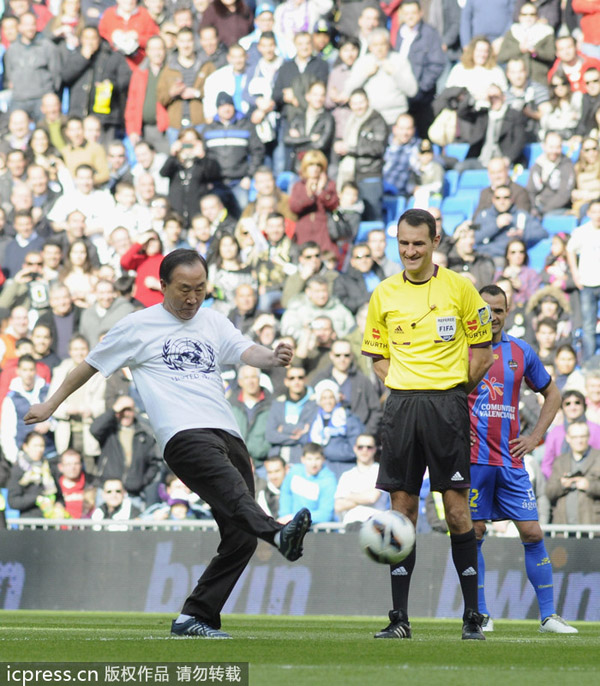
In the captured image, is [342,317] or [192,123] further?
[192,123]

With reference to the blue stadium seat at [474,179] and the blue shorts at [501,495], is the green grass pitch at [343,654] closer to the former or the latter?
the blue shorts at [501,495]

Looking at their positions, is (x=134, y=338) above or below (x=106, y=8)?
below

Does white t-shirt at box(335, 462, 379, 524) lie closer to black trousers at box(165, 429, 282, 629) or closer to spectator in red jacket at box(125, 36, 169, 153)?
black trousers at box(165, 429, 282, 629)

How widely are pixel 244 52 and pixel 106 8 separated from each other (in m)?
3.25

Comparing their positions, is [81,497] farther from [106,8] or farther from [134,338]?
[106,8]

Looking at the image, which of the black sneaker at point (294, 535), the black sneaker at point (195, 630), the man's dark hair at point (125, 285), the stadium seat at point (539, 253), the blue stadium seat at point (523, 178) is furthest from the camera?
the blue stadium seat at point (523, 178)

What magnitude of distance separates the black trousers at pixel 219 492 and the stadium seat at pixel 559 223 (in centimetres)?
1024

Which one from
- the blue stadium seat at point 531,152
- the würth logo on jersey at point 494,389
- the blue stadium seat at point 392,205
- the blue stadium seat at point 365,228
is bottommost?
the würth logo on jersey at point 494,389

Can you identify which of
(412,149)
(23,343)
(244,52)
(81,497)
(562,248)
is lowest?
(81,497)

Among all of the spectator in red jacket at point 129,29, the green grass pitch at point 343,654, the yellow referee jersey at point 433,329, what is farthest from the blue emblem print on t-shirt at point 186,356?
the spectator in red jacket at point 129,29

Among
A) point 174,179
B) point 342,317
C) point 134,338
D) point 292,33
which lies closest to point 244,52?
point 292,33

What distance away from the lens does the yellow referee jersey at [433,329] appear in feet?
27.7

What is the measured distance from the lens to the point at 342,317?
16984mm

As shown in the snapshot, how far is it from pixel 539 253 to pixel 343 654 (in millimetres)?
11333
